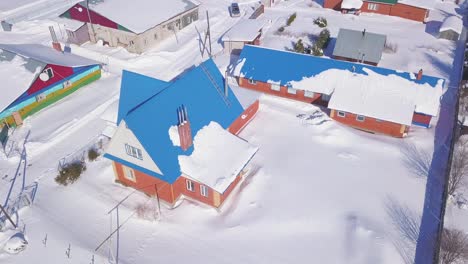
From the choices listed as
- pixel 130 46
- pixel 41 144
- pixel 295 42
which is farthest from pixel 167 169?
pixel 295 42

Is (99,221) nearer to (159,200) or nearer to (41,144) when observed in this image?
(159,200)

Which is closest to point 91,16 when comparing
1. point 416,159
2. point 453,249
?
point 416,159

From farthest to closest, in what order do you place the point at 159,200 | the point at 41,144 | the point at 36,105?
the point at 36,105 → the point at 41,144 → the point at 159,200

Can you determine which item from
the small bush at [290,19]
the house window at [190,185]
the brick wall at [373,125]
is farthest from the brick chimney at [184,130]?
the small bush at [290,19]

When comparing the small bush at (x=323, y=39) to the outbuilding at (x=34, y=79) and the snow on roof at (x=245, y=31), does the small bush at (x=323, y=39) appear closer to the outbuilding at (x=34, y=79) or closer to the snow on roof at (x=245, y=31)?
the snow on roof at (x=245, y=31)

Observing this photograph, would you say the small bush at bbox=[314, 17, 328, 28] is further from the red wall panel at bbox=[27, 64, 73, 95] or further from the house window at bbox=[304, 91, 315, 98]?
the red wall panel at bbox=[27, 64, 73, 95]

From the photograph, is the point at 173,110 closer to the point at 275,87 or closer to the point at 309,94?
the point at 275,87
